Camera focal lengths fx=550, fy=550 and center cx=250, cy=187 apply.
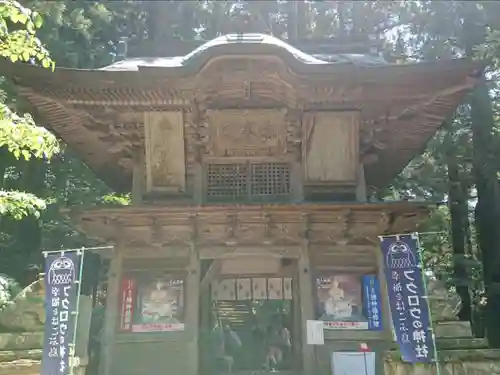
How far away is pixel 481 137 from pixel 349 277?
6.38 metres

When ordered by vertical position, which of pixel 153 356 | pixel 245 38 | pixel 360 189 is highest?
pixel 245 38

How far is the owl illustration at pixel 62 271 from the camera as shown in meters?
6.96

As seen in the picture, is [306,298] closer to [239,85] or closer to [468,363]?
[468,363]

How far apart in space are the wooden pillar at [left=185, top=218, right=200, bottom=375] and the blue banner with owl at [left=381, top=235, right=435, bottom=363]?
2.59 metres

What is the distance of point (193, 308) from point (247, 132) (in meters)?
2.69

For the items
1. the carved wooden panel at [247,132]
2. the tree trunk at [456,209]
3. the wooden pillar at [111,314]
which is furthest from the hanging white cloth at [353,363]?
the tree trunk at [456,209]

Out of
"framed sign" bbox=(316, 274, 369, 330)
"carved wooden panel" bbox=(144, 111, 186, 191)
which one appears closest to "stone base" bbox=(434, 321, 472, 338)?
"framed sign" bbox=(316, 274, 369, 330)

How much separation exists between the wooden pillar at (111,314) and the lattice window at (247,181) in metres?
1.66

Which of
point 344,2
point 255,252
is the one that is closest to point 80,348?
point 255,252

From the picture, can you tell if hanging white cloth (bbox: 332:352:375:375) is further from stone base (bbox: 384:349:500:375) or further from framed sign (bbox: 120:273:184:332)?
framed sign (bbox: 120:273:184:332)

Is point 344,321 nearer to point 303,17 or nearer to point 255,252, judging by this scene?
point 255,252

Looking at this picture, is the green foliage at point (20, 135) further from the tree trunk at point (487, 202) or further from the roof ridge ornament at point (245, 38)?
the tree trunk at point (487, 202)

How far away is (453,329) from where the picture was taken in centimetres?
788

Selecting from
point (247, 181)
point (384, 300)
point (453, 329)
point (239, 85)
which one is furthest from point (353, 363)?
point (239, 85)
